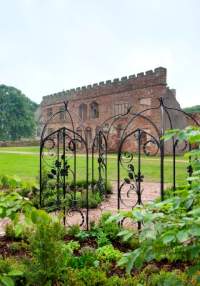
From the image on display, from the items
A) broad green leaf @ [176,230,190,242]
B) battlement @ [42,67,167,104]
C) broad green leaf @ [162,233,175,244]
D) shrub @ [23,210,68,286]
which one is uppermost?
battlement @ [42,67,167,104]

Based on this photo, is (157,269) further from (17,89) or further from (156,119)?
(17,89)

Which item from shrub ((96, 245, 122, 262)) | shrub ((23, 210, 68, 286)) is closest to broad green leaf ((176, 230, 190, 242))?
shrub ((23, 210, 68, 286))

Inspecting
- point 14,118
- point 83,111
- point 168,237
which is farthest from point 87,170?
point 14,118

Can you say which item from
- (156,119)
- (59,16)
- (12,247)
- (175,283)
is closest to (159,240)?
(175,283)

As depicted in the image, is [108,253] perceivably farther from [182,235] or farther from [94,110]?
[94,110]

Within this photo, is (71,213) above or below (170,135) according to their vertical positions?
below

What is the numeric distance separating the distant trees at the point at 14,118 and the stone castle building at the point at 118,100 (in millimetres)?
10070

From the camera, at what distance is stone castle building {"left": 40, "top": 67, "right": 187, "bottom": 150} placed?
88.4 ft

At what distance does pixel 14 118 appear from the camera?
47.3 m

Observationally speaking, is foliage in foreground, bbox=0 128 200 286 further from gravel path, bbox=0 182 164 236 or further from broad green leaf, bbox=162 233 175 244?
gravel path, bbox=0 182 164 236

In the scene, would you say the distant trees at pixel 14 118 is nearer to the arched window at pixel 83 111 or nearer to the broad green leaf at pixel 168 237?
the arched window at pixel 83 111

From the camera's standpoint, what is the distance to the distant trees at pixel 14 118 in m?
47.3

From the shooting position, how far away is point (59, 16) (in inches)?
422

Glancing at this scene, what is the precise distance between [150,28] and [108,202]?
597cm
